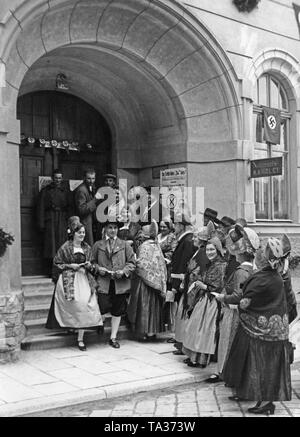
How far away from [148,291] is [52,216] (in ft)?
8.39

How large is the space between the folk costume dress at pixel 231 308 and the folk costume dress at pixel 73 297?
195 centimetres

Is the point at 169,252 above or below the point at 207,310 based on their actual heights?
above

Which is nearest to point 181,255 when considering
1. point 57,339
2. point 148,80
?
point 57,339

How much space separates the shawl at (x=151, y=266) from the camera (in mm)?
8750

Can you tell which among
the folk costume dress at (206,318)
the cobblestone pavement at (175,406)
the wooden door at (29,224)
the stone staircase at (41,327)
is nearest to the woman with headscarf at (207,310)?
the folk costume dress at (206,318)

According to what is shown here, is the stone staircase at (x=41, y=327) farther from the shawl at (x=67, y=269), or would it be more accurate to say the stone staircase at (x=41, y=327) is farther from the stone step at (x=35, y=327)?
the shawl at (x=67, y=269)

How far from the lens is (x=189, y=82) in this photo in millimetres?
11039

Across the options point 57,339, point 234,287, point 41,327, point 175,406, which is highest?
point 234,287

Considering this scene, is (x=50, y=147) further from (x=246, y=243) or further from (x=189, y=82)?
(x=246, y=243)

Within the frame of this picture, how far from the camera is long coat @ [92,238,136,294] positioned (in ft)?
27.9

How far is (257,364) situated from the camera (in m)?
5.84

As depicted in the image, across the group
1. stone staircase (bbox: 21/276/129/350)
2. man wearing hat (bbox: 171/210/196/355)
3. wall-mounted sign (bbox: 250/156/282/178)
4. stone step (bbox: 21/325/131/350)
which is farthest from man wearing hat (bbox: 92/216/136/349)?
wall-mounted sign (bbox: 250/156/282/178)
